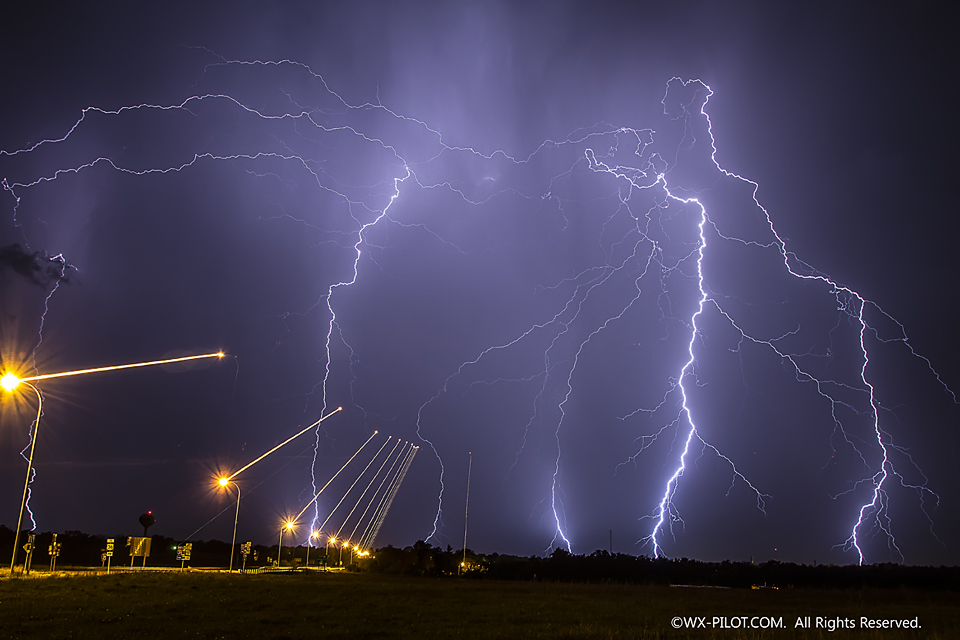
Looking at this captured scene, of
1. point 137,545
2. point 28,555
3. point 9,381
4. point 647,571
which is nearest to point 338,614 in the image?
point 9,381

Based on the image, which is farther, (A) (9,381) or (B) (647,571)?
Result: (B) (647,571)

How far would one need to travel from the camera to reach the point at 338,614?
14727 millimetres

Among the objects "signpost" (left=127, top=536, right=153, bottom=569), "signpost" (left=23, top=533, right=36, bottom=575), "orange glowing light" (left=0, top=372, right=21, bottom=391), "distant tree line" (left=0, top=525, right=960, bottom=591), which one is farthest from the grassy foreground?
"distant tree line" (left=0, top=525, right=960, bottom=591)

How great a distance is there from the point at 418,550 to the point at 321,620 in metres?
56.4

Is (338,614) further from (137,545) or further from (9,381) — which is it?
(137,545)

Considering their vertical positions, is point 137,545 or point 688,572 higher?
point 137,545

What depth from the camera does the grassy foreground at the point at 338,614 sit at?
462 inches

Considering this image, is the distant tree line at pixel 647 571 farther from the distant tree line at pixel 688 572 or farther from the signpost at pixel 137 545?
the signpost at pixel 137 545

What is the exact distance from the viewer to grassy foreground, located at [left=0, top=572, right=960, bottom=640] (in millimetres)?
11734

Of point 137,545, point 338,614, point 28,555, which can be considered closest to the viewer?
point 338,614

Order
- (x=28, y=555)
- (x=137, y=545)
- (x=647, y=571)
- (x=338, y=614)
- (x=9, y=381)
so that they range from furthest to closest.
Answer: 1. (x=647, y=571)
2. (x=137, y=545)
3. (x=28, y=555)
4. (x=9, y=381)
5. (x=338, y=614)

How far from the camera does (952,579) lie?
46562 mm

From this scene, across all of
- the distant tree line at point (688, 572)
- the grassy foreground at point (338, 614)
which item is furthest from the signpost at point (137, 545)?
the distant tree line at point (688, 572)

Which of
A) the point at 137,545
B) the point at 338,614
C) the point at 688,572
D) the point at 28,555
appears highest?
the point at 338,614
